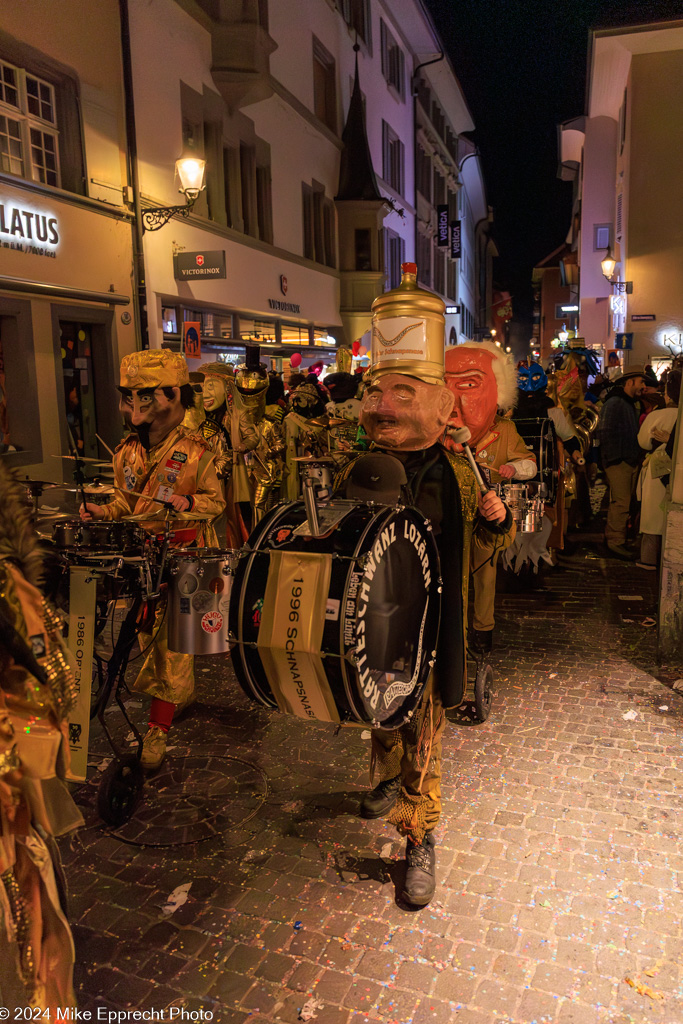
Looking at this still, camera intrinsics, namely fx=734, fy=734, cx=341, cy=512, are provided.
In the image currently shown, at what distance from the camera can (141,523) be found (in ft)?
12.9

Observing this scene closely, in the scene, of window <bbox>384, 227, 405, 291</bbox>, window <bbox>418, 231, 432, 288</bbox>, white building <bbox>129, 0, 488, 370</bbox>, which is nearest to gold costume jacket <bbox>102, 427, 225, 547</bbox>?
white building <bbox>129, 0, 488, 370</bbox>

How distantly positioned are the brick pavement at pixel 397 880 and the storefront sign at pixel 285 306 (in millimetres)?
14013

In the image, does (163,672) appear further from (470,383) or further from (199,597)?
(470,383)

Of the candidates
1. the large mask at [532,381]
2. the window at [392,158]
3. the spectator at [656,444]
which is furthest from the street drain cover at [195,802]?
the window at [392,158]

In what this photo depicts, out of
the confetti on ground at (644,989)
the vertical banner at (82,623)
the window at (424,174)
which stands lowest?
the confetti on ground at (644,989)

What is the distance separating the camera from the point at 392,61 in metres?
27.2

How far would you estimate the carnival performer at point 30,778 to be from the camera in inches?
62.0

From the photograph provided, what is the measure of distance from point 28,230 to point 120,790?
328 inches

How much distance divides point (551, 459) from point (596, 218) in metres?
28.1

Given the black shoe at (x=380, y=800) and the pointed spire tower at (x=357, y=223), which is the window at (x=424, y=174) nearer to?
the pointed spire tower at (x=357, y=223)

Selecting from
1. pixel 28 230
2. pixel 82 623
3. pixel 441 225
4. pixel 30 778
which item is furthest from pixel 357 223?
pixel 30 778

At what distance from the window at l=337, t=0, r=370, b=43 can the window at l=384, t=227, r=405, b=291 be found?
586 centimetres

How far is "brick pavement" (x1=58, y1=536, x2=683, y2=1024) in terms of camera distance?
256cm

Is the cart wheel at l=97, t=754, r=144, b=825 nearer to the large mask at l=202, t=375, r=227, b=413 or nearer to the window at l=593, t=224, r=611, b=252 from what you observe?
the large mask at l=202, t=375, r=227, b=413
